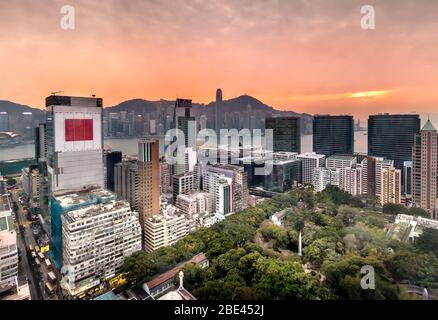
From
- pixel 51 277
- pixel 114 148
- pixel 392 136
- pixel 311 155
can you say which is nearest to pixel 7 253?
pixel 51 277

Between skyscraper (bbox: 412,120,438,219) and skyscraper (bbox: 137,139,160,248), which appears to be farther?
skyscraper (bbox: 412,120,438,219)

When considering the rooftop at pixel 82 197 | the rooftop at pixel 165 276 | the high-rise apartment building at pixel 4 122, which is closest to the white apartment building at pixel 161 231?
the rooftop at pixel 82 197

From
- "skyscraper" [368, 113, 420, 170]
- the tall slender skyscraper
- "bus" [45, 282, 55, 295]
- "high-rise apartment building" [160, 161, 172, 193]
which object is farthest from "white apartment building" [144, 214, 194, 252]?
"skyscraper" [368, 113, 420, 170]

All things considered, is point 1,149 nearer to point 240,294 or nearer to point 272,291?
point 240,294

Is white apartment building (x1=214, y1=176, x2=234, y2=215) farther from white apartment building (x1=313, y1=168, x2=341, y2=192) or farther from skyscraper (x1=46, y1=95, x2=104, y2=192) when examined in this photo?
skyscraper (x1=46, y1=95, x2=104, y2=192)

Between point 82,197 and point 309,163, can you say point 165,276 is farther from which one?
point 309,163

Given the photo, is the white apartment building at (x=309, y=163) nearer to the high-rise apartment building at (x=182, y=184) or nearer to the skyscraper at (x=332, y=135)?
the skyscraper at (x=332, y=135)
